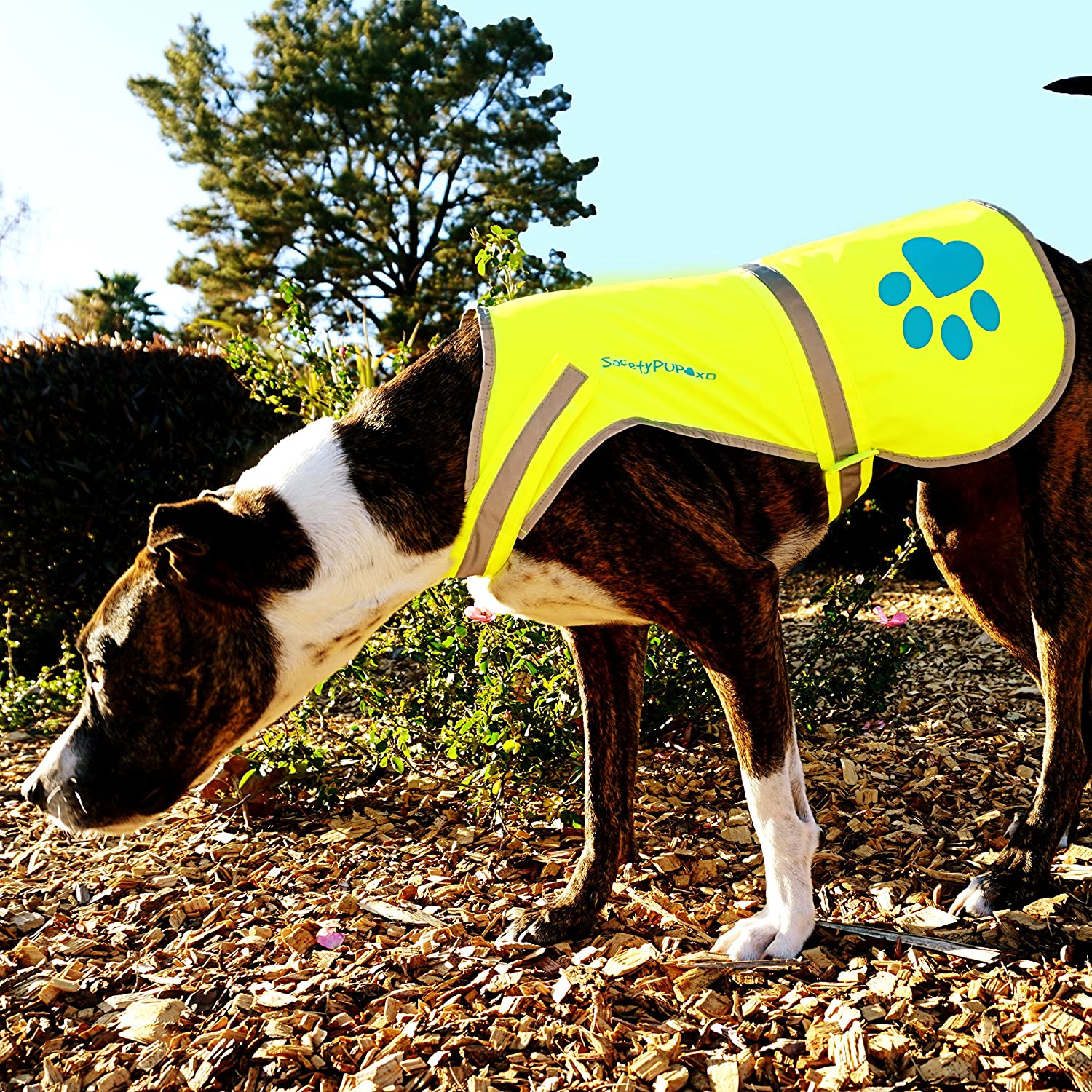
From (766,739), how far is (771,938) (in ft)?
1.78

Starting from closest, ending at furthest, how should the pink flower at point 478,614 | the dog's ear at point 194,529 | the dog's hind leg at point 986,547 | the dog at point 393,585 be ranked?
the dog's ear at point 194,529 < the dog at point 393,585 < the dog's hind leg at point 986,547 < the pink flower at point 478,614

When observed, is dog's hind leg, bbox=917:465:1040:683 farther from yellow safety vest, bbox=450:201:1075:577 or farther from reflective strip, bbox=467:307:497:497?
reflective strip, bbox=467:307:497:497

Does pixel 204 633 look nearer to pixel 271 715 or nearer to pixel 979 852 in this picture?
pixel 271 715

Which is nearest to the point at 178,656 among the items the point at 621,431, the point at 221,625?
the point at 221,625

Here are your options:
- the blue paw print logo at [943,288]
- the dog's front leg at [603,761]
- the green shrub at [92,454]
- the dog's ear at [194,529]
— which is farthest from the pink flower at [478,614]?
the green shrub at [92,454]

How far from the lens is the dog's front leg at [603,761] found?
9.34 ft

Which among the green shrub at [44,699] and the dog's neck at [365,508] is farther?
the green shrub at [44,699]

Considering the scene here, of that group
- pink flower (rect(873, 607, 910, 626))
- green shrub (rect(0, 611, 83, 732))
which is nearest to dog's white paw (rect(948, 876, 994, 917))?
pink flower (rect(873, 607, 910, 626))

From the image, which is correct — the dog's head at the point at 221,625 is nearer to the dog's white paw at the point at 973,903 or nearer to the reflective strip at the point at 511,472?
the reflective strip at the point at 511,472

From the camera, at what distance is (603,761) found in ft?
9.52

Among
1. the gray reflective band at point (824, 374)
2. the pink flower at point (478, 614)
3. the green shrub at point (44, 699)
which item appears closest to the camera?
the gray reflective band at point (824, 374)

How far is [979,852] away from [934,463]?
133 centimetres

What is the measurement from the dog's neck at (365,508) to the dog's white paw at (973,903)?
1702 millimetres

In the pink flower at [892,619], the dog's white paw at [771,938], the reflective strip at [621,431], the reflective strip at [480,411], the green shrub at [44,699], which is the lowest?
the dog's white paw at [771,938]
